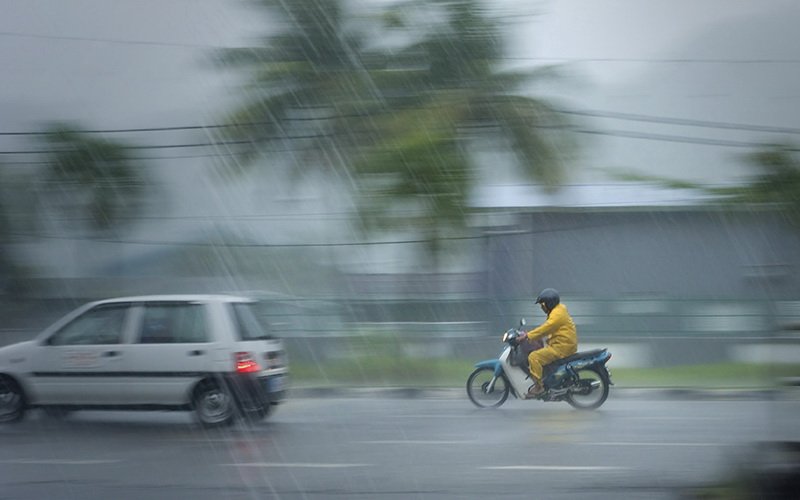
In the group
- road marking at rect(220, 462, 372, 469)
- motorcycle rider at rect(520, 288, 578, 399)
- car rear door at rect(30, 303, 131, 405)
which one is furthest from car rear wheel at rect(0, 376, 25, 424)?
motorcycle rider at rect(520, 288, 578, 399)

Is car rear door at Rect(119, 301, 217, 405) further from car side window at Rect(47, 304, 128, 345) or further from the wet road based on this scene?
the wet road

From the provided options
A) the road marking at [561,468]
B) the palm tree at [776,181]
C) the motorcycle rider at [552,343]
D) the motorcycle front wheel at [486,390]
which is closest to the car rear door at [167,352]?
the road marking at [561,468]

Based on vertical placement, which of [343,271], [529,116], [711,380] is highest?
[529,116]

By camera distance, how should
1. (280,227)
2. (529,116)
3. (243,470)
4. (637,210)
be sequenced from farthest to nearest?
(243,470) → (280,227) → (637,210) → (529,116)

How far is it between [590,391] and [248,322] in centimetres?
410

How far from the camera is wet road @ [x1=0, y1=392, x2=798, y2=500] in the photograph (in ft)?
20.9

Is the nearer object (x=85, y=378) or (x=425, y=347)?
(x=85, y=378)

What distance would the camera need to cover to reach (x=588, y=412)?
11.1m

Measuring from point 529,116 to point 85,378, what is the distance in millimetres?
6617

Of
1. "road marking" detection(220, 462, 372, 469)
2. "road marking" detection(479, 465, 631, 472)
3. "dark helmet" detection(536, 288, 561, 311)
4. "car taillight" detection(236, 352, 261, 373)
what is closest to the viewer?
"road marking" detection(479, 465, 631, 472)

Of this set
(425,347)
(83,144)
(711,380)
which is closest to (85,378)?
(425,347)

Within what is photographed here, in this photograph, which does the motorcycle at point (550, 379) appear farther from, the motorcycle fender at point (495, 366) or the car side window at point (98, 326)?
the car side window at point (98, 326)

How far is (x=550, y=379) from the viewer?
36.8 feet

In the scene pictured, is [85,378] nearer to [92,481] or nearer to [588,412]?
[92,481]
